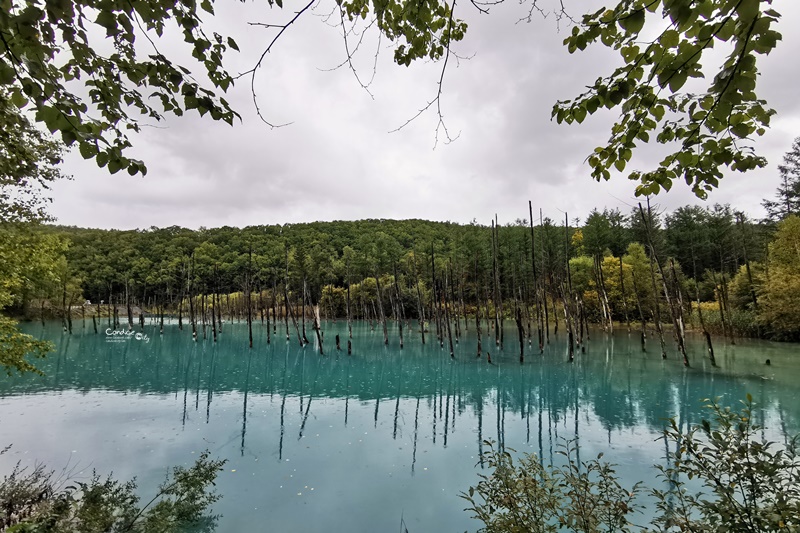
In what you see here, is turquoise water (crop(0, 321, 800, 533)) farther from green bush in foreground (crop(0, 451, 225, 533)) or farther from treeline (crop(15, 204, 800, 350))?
treeline (crop(15, 204, 800, 350))

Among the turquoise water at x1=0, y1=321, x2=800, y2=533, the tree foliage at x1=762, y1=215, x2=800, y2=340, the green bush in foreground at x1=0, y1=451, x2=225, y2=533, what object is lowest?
the turquoise water at x1=0, y1=321, x2=800, y2=533

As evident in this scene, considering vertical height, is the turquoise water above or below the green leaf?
below

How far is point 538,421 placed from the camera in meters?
11.9

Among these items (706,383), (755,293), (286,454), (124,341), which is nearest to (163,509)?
(286,454)

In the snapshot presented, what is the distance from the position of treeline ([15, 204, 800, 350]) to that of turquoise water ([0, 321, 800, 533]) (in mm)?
4672

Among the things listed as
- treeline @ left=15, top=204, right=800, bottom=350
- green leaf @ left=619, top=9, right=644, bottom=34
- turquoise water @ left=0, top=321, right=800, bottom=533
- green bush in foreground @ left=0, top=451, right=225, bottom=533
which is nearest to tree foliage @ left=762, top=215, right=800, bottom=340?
treeline @ left=15, top=204, right=800, bottom=350

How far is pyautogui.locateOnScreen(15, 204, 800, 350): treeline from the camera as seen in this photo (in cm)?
2731

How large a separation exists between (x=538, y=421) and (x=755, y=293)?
2982 cm

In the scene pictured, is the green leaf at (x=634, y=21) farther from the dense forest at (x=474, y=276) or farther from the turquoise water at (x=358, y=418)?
the dense forest at (x=474, y=276)

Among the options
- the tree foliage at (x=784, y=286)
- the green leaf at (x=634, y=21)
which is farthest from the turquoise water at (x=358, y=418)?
the green leaf at (x=634, y=21)

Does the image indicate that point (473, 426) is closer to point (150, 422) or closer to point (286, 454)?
point (286, 454)

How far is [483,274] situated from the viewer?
2034 inches

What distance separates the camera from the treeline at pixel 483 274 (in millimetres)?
27312

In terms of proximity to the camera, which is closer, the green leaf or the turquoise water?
the green leaf
